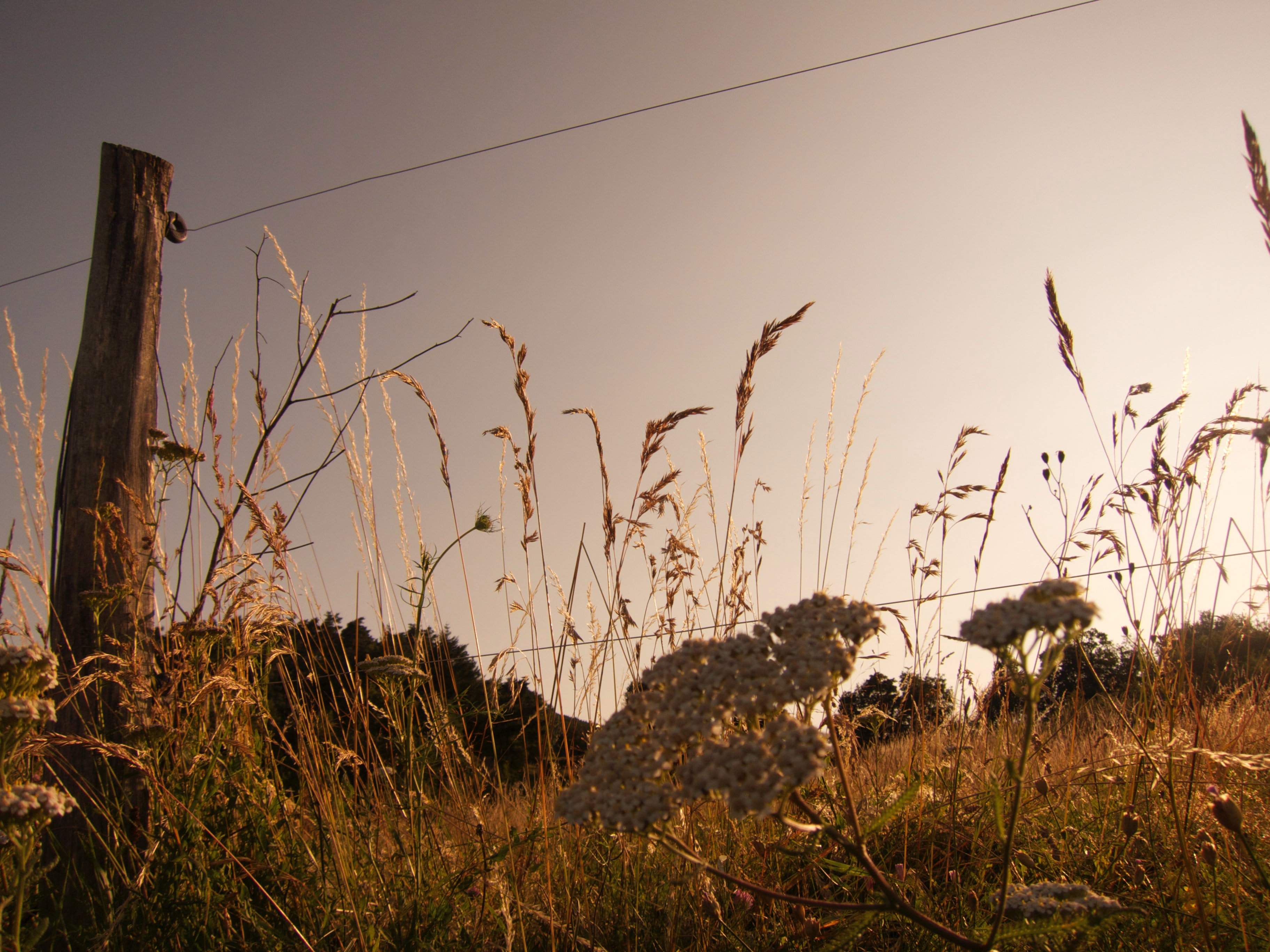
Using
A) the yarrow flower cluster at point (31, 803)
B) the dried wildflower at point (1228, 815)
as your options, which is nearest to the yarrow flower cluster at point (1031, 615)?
the dried wildflower at point (1228, 815)

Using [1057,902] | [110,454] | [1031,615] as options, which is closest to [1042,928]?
[1057,902]

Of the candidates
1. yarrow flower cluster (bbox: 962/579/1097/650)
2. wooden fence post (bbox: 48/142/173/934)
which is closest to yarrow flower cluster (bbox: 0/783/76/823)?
wooden fence post (bbox: 48/142/173/934)

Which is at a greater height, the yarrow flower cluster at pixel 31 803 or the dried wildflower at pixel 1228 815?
the yarrow flower cluster at pixel 31 803

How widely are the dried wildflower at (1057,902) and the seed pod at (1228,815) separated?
21 centimetres

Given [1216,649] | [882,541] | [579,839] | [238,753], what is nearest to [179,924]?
[238,753]

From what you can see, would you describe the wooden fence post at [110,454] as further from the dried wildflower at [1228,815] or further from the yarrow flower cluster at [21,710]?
the dried wildflower at [1228,815]

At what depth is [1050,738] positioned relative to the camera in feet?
9.56

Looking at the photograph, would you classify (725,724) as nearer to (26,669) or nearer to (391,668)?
(391,668)

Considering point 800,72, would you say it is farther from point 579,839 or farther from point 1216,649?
point 579,839

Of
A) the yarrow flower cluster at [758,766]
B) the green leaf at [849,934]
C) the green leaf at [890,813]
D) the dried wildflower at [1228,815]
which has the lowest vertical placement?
the green leaf at [849,934]

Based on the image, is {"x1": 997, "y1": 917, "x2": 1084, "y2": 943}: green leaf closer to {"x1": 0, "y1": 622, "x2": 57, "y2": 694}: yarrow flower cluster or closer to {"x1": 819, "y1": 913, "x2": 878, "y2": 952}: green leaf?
{"x1": 819, "y1": 913, "x2": 878, "y2": 952}: green leaf

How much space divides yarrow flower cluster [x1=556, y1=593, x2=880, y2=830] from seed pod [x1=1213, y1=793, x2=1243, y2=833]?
0.67 metres

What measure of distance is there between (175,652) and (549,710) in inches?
41.2

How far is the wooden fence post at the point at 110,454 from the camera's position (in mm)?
2078
